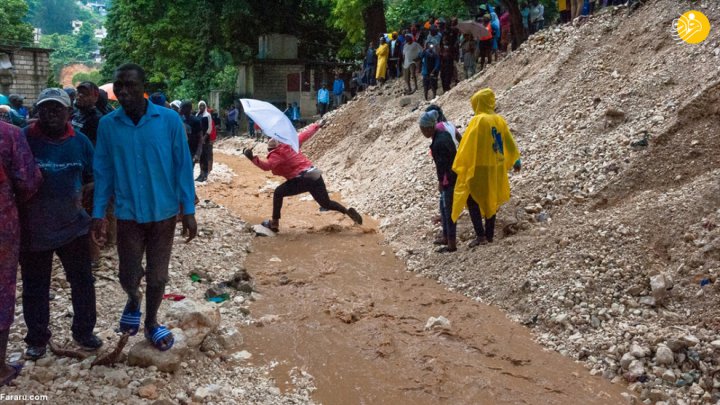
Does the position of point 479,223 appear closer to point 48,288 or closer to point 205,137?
point 48,288

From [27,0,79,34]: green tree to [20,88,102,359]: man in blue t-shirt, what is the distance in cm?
11620

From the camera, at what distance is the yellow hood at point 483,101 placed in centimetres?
649

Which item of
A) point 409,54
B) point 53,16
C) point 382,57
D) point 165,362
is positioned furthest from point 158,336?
point 53,16

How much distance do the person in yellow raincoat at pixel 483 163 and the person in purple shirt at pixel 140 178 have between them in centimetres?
331

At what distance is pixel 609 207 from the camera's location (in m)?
6.46

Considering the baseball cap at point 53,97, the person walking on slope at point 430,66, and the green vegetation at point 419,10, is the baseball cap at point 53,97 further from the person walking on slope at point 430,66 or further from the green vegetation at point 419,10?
the green vegetation at point 419,10

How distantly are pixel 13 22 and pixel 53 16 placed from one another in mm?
89793

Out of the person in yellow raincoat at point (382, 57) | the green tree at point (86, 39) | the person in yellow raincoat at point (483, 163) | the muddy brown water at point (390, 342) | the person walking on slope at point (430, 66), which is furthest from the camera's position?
the green tree at point (86, 39)

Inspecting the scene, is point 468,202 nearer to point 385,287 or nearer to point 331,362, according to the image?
Result: point 385,287

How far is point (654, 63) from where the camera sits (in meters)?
8.64

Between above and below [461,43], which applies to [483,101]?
below

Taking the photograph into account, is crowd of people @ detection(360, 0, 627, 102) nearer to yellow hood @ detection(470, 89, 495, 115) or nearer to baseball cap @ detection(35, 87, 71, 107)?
yellow hood @ detection(470, 89, 495, 115)

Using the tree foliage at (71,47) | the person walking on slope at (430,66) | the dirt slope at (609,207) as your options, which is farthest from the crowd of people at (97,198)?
the tree foliage at (71,47)

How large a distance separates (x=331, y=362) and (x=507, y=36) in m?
12.7
